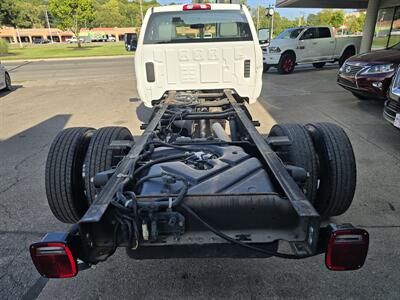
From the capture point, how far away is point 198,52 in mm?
4570

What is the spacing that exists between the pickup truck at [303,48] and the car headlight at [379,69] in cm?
689

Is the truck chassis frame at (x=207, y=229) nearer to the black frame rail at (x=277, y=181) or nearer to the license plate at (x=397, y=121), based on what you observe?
the black frame rail at (x=277, y=181)

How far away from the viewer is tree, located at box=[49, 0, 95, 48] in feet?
111

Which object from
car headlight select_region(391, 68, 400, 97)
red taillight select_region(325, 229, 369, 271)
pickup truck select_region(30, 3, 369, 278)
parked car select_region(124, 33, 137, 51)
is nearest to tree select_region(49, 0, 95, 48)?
parked car select_region(124, 33, 137, 51)

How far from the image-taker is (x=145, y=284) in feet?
7.53

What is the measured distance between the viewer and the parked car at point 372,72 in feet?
21.4

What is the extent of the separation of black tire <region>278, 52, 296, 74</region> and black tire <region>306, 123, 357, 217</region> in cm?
1184

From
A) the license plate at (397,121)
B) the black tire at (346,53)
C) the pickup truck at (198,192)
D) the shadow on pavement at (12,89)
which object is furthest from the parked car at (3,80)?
the black tire at (346,53)

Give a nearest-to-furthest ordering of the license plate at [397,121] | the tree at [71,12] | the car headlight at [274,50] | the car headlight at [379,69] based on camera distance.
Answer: the license plate at [397,121]
the car headlight at [379,69]
the car headlight at [274,50]
the tree at [71,12]

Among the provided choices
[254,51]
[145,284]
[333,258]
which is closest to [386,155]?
[254,51]

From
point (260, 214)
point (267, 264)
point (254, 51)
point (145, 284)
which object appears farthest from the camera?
point (254, 51)

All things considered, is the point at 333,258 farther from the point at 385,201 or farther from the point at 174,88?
the point at 174,88

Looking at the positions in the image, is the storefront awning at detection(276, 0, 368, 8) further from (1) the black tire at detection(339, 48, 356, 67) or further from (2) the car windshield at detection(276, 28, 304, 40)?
(2) the car windshield at detection(276, 28, 304, 40)

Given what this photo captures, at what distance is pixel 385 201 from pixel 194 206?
261 cm
